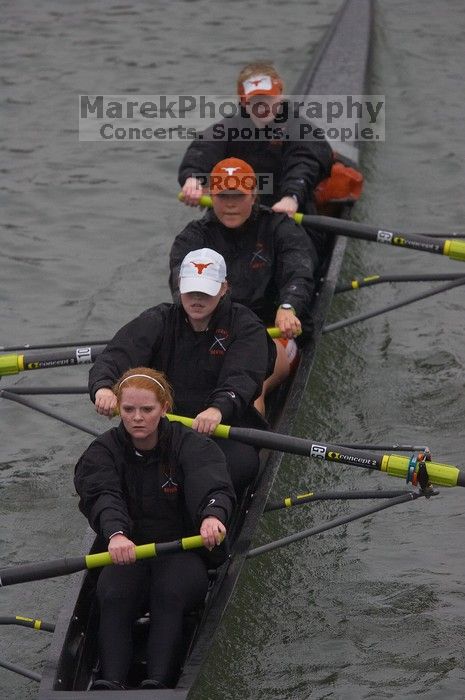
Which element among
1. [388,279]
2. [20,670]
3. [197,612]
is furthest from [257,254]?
[20,670]

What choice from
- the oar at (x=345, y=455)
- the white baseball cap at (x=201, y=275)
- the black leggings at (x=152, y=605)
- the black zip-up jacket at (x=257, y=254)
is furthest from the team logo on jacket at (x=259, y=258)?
the black leggings at (x=152, y=605)

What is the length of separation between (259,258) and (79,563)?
117 inches

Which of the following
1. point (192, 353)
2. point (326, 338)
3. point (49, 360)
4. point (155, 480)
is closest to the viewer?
point (155, 480)

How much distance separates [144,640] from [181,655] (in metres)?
0.27

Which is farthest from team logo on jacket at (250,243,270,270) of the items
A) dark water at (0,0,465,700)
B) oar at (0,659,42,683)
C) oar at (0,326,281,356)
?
→ oar at (0,659,42,683)

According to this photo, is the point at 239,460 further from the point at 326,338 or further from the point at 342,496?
the point at 326,338

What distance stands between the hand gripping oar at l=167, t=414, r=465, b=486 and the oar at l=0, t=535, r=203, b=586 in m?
0.77

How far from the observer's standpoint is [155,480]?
229 inches

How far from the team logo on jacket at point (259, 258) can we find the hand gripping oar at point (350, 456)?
190 cm

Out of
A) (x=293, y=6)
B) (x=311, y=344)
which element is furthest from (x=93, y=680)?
(x=293, y=6)

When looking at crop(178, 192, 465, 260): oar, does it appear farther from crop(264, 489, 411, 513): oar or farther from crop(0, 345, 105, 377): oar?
crop(264, 489, 411, 513): oar

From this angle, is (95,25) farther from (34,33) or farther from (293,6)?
(293,6)

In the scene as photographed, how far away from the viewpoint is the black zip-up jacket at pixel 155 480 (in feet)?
18.9

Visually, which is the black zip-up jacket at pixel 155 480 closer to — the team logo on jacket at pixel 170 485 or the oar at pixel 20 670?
the team logo on jacket at pixel 170 485
